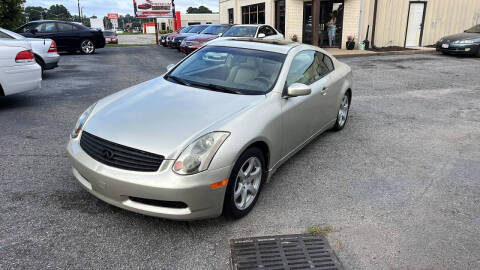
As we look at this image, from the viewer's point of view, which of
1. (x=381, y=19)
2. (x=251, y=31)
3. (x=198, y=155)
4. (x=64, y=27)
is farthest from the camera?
(x=381, y=19)

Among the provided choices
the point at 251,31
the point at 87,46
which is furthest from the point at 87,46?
the point at 251,31

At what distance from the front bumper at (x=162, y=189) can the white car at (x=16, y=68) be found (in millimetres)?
4277

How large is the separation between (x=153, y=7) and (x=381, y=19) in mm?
18458

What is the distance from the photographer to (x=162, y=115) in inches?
130

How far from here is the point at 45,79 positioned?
33.5ft

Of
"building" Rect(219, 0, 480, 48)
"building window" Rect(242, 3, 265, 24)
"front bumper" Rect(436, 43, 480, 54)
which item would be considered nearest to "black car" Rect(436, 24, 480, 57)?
"front bumper" Rect(436, 43, 480, 54)

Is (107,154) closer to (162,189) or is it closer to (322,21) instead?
(162,189)

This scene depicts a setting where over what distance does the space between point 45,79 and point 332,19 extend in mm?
14371

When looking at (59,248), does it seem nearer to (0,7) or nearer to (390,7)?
(0,7)

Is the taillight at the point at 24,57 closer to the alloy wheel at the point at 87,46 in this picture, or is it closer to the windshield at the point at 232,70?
the windshield at the point at 232,70

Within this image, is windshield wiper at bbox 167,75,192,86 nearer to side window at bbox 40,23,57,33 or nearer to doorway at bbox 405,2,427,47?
side window at bbox 40,23,57,33

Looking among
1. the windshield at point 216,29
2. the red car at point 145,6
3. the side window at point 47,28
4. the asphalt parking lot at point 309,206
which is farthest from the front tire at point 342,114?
the red car at point 145,6

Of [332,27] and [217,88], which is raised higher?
[332,27]

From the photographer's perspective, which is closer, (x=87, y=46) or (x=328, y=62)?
(x=328, y=62)
